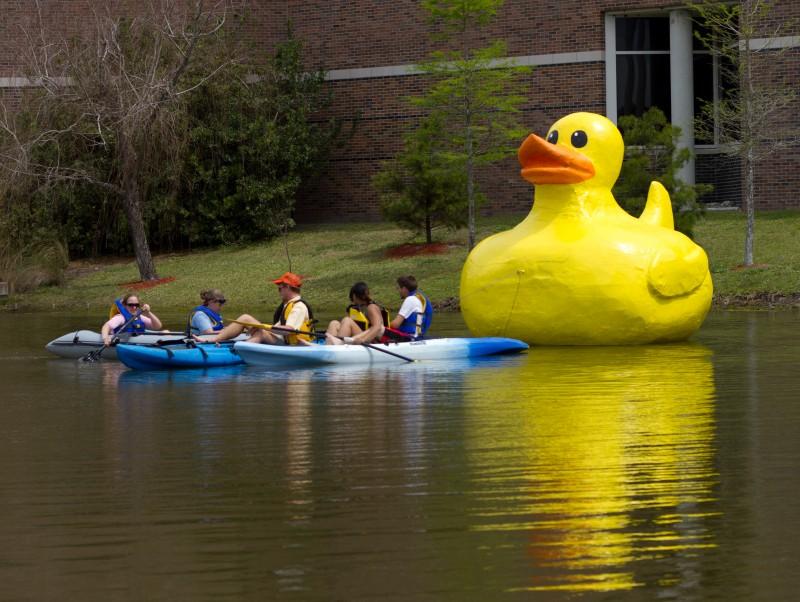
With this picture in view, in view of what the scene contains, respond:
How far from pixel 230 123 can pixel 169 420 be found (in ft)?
81.4

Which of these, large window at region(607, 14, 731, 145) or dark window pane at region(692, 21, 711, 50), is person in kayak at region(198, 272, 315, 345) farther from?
dark window pane at region(692, 21, 711, 50)

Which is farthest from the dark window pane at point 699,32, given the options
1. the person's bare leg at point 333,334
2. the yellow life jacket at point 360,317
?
the person's bare leg at point 333,334

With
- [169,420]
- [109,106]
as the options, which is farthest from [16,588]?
[109,106]

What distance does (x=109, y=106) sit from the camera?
3066cm

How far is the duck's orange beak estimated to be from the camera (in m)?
17.7

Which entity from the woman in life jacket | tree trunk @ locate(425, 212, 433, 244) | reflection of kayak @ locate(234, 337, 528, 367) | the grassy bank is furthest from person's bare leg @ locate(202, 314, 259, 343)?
tree trunk @ locate(425, 212, 433, 244)

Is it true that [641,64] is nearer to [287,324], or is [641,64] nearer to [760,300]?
[760,300]

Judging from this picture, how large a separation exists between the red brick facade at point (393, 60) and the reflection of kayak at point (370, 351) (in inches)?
684

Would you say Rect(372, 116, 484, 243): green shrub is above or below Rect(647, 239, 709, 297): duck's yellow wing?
above

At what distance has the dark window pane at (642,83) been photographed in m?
34.0

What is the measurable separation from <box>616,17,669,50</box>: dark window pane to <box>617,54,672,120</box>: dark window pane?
0.26 metres

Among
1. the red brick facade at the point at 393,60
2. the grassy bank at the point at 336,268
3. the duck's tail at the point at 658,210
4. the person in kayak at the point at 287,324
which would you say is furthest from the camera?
the red brick facade at the point at 393,60

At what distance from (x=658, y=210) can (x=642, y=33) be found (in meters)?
16.2

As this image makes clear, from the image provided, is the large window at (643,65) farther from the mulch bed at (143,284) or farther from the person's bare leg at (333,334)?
the person's bare leg at (333,334)
